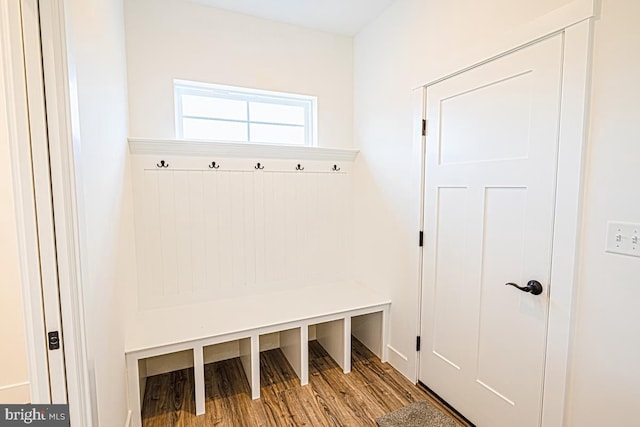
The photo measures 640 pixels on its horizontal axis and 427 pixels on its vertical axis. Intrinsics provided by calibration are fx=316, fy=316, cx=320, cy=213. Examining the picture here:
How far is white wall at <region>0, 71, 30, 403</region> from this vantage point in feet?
5.68

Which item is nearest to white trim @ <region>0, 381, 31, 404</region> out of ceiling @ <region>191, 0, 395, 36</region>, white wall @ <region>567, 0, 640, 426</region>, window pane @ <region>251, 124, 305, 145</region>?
window pane @ <region>251, 124, 305, 145</region>

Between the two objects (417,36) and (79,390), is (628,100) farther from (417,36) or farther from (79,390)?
(79,390)

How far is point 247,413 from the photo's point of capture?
1.96 meters

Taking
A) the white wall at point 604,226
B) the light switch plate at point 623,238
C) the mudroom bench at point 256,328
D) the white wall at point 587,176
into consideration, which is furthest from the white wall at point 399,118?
the light switch plate at point 623,238

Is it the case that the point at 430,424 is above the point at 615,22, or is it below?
below

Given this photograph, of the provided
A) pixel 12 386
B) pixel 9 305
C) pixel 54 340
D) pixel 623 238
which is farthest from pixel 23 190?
pixel 623 238

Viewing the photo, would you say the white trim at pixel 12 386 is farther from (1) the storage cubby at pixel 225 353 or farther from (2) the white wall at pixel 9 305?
(1) the storage cubby at pixel 225 353

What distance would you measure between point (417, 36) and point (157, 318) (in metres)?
2.58

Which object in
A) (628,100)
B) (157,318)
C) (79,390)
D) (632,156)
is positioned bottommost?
(157,318)

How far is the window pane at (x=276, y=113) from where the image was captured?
8.71 feet

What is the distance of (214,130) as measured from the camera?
254cm

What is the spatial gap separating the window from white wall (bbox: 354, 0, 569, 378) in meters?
0.51

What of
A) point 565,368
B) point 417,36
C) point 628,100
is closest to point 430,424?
point 565,368

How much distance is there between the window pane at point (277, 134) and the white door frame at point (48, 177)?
5.77 ft
